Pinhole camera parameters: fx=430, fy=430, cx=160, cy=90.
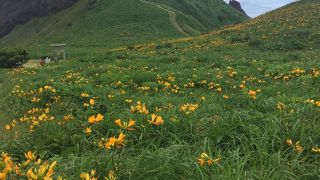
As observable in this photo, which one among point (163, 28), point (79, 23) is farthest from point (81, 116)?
point (79, 23)

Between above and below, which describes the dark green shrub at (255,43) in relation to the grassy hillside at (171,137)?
below

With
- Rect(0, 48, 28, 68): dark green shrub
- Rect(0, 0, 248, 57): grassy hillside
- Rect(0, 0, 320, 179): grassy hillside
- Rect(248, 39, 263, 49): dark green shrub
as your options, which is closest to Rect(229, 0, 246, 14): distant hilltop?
Rect(0, 0, 248, 57): grassy hillside

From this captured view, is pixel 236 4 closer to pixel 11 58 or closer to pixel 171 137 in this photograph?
pixel 11 58

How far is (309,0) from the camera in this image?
43.4 meters

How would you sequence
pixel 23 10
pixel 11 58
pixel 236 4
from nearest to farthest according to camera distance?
1. pixel 11 58
2. pixel 23 10
3. pixel 236 4

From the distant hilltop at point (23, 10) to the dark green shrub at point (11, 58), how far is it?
72.0 meters

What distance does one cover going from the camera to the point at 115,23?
7512cm

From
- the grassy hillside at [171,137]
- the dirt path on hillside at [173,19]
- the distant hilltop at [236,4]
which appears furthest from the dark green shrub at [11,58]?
the distant hilltop at [236,4]

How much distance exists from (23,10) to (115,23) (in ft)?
152

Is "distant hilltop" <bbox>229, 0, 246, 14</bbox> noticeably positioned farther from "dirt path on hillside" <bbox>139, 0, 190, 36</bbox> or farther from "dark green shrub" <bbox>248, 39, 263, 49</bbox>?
"dark green shrub" <bbox>248, 39, 263, 49</bbox>

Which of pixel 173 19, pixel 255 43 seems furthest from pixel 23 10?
pixel 255 43

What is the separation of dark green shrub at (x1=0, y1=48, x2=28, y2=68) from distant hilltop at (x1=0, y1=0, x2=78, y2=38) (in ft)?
236

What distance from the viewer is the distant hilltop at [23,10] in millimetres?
102688

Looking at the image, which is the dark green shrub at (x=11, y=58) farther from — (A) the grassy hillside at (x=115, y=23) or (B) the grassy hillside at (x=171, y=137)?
(A) the grassy hillside at (x=115, y=23)
